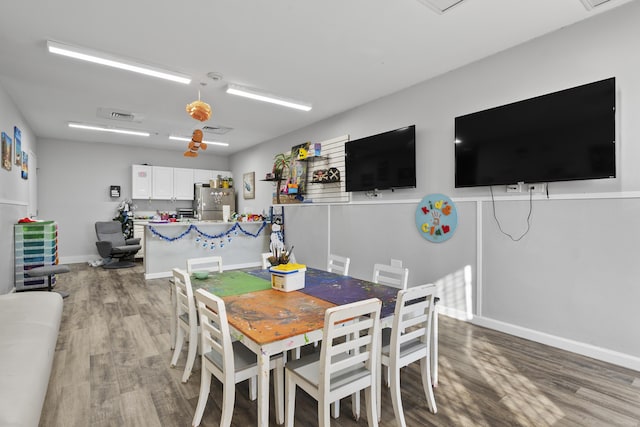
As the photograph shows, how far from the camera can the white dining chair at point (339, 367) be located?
5.24ft

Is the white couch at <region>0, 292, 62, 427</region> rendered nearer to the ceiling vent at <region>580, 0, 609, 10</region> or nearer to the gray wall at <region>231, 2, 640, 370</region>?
the gray wall at <region>231, 2, 640, 370</region>

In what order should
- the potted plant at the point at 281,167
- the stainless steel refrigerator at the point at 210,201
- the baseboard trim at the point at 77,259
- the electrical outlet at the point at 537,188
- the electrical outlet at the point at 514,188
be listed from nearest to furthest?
the electrical outlet at the point at 537,188
the electrical outlet at the point at 514,188
the potted plant at the point at 281,167
the baseboard trim at the point at 77,259
the stainless steel refrigerator at the point at 210,201

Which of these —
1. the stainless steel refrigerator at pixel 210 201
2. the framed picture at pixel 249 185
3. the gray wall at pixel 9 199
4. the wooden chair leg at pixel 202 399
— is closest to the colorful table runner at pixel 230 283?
the wooden chair leg at pixel 202 399

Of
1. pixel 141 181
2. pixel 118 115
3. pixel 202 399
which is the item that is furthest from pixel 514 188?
pixel 141 181

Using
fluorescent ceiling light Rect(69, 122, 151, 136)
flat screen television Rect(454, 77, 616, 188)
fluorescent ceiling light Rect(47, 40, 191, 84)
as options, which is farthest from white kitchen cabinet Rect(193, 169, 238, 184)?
flat screen television Rect(454, 77, 616, 188)

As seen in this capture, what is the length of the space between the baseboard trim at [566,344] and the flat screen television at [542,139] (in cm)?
153

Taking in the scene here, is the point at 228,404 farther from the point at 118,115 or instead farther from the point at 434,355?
the point at 118,115

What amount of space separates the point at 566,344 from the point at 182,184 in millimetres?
8811

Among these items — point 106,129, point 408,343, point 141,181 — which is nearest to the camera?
point 408,343

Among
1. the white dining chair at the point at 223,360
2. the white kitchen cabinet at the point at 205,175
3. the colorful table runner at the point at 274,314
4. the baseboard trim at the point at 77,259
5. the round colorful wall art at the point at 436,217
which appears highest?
the white kitchen cabinet at the point at 205,175

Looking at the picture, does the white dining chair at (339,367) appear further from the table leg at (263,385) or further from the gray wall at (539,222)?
the gray wall at (539,222)

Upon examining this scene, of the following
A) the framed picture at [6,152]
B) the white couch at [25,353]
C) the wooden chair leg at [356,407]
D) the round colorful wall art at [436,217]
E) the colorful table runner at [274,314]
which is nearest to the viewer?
the white couch at [25,353]

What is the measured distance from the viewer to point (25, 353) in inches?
72.4

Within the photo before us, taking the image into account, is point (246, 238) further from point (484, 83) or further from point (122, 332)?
point (484, 83)
